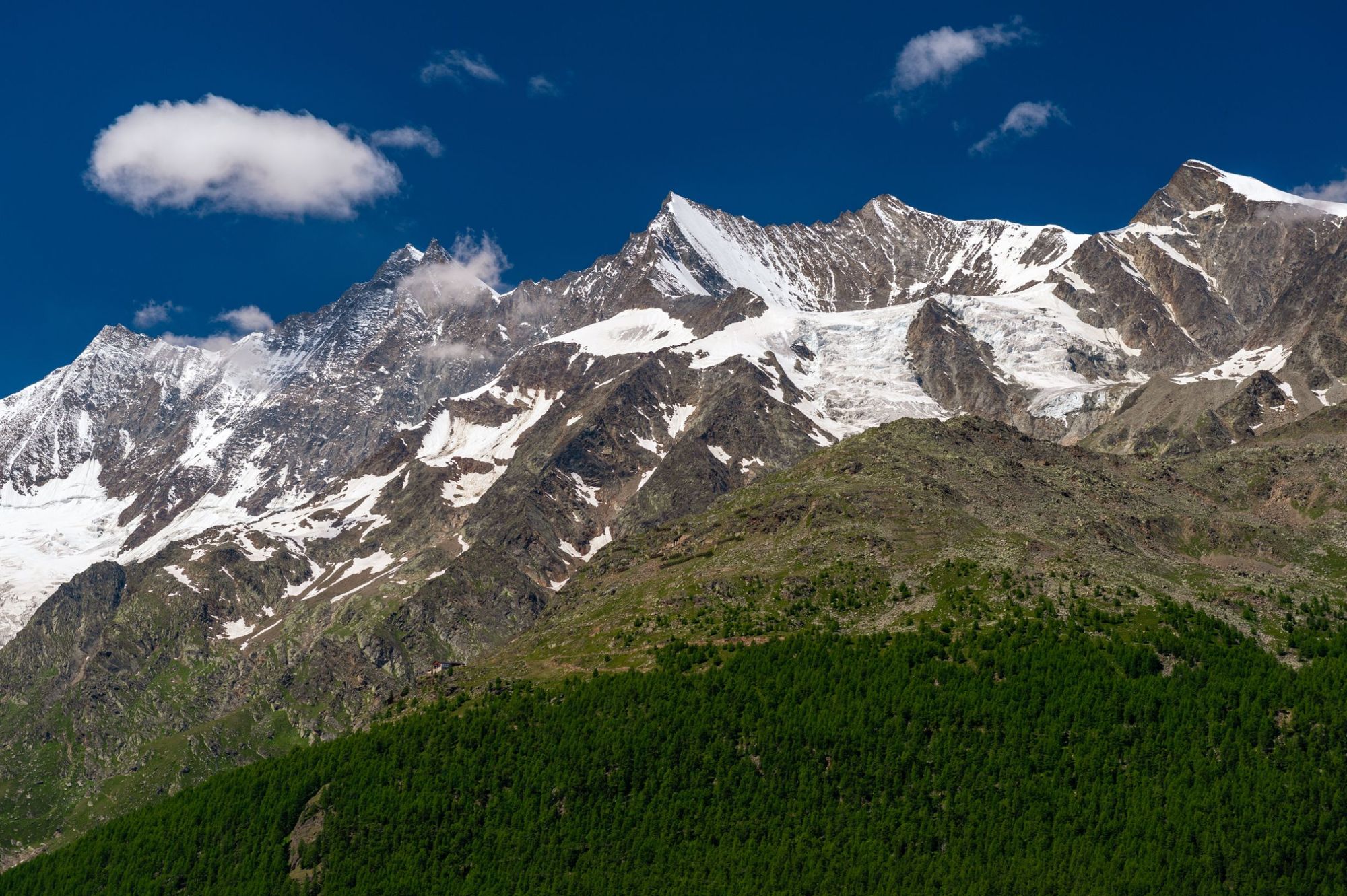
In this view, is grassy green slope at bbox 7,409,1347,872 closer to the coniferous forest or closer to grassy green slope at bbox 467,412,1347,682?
grassy green slope at bbox 467,412,1347,682

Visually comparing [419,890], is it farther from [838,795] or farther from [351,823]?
[838,795]

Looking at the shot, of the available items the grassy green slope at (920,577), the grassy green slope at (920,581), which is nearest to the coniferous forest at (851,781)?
the grassy green slope at (920,581)

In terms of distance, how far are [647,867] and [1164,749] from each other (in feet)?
182

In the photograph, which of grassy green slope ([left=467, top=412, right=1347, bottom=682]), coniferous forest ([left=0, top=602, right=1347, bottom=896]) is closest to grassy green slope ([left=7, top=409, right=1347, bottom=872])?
grassy green slope ([left=467, top=412, right=1347, bottom=682])

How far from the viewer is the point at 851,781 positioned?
128500 millimetres

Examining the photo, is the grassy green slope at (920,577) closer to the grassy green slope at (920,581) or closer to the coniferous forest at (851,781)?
the grassy green slope at (920,581)

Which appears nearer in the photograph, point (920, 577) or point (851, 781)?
point (851, 781)

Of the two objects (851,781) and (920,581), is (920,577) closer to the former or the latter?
(920,581)

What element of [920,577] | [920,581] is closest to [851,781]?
[920,581]

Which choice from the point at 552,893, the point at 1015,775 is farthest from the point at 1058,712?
the point at 552,893

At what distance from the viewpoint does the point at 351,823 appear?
14362 centimetres

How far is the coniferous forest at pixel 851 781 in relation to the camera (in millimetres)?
113562

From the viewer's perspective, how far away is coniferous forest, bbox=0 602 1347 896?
373ft

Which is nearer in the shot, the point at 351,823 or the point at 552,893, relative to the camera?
the point at 552,893
